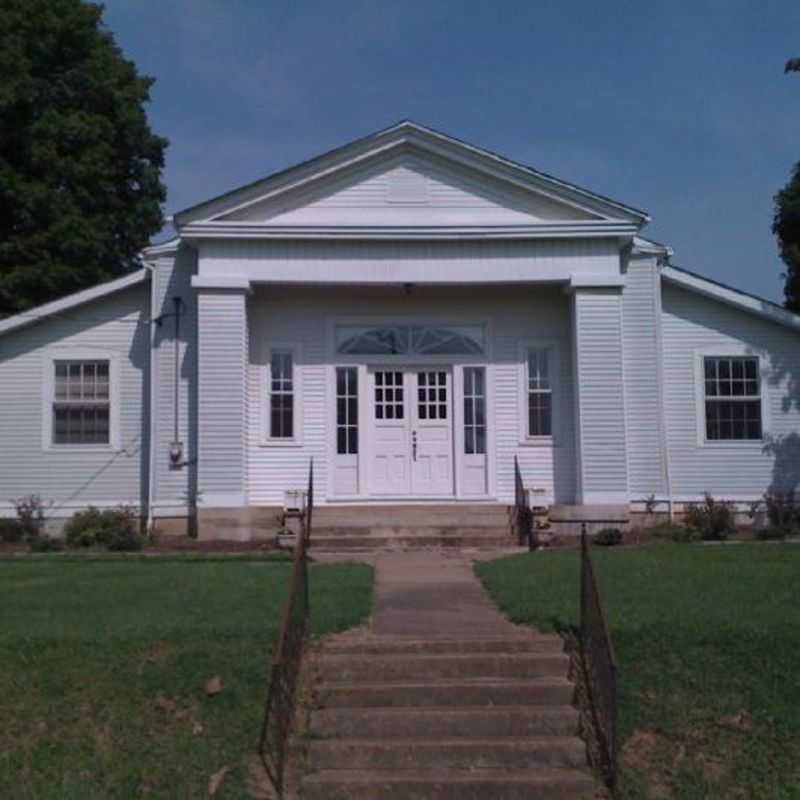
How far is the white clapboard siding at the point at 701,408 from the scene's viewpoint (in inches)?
741

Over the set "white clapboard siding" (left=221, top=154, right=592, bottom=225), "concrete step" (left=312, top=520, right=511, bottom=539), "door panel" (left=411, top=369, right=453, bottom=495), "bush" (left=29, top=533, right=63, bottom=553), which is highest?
"white clapboard siding" (left=221, top=154, right=592, bottom=225)

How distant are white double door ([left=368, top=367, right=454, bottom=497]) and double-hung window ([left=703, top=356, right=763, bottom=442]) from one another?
428 centimetres

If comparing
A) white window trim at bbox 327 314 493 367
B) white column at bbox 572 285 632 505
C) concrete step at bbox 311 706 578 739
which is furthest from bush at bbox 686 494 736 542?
concrete step at bbox 311 706 578 739

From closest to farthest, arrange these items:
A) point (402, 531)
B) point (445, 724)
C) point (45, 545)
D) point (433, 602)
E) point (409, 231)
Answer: point (445, 724) < point (433, 602) < point (402, 531) < point (45, 545) < point (409, 231)

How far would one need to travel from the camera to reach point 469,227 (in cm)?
1786

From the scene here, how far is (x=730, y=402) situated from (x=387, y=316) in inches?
228

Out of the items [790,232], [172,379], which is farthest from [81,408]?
[790,232]

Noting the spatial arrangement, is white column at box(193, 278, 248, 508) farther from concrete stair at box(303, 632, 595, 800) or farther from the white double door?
concrete stair at box(303, 632, 595, 800)

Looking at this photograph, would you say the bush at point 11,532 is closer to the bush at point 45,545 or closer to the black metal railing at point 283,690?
the bush at point 45,545

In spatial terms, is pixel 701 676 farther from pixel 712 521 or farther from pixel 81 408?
pixel 81 408

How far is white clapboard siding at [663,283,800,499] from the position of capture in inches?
741

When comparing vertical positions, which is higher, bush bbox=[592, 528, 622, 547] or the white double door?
the white double door

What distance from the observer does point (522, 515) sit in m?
17.3

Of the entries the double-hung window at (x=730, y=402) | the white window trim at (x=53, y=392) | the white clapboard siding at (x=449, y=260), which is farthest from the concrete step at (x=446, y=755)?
the double-hung window at (x=730, y=402)
